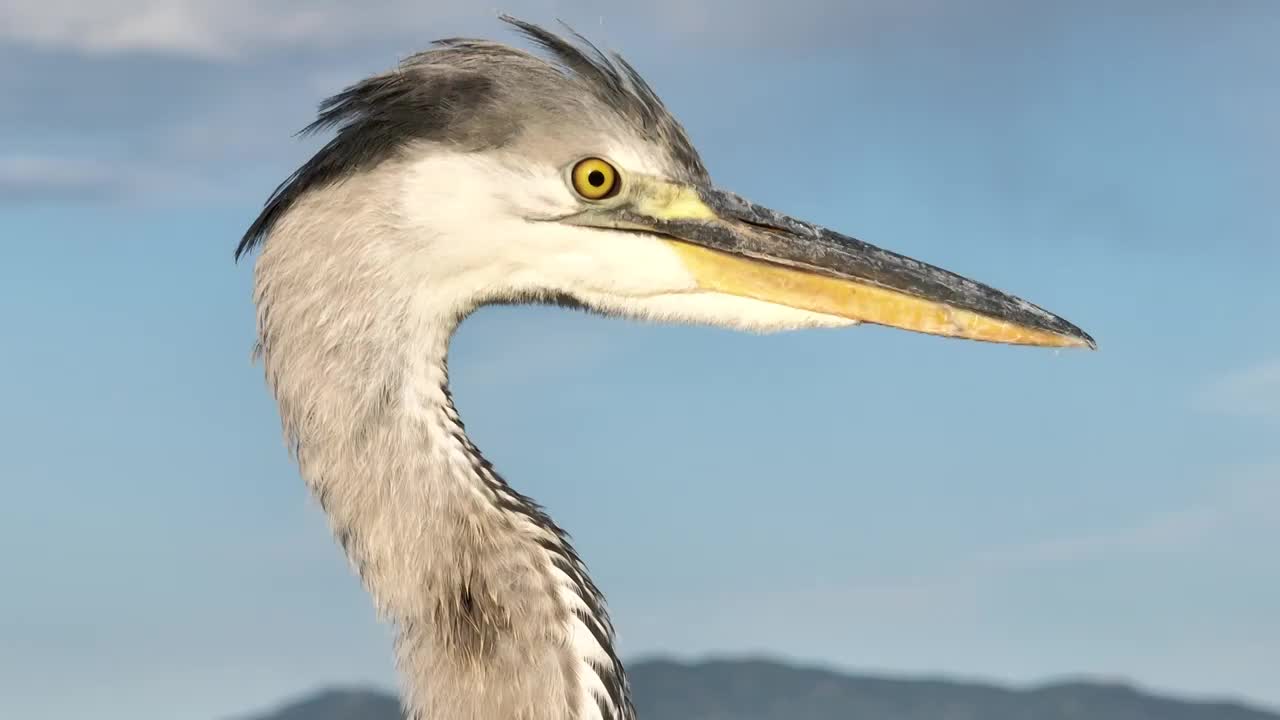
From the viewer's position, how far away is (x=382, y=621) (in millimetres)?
3922

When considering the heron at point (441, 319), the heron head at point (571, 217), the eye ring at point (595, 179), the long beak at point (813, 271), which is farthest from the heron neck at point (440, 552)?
the long beak at point (813, 271)

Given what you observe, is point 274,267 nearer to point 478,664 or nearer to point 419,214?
point 419,214

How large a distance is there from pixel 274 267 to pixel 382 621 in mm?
966

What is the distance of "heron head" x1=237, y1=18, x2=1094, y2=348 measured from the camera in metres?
3.93

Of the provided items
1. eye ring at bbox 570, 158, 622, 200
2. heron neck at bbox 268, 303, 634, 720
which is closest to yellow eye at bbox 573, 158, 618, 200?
eye ring at bbox 570, 158, 622, 200

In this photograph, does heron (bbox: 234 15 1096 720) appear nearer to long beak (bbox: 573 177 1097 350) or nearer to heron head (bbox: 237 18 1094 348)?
heron head (bbox: 237 18 1094 348)

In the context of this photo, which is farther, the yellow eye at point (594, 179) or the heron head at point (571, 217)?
the yellow eye at point (594, 179)

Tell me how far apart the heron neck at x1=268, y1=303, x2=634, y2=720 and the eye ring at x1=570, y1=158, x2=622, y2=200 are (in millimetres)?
588

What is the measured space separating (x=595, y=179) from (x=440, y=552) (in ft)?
3.74

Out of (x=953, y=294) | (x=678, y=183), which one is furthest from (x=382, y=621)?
(x=953, y=294)

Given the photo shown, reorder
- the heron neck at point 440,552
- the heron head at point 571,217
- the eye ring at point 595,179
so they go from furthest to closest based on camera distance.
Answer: the eye ring at point 595,179 → the heron head at point 571,217 → the heron neck at point 440,552

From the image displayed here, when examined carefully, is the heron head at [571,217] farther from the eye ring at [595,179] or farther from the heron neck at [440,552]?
A: the heron neck at [440,552]

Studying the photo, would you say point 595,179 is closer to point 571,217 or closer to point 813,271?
point 571,217

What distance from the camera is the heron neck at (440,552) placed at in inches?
149
